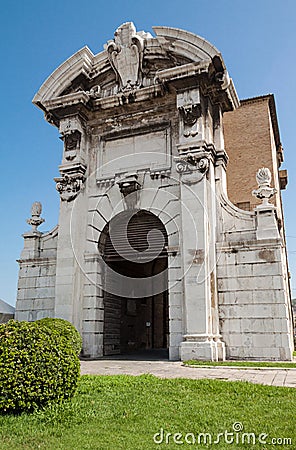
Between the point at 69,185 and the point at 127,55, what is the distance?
4.50m

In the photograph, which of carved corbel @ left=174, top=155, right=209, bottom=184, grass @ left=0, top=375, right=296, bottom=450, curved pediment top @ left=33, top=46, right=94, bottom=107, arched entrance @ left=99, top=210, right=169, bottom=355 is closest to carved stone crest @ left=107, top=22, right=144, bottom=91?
curved pediment top @ left=33, top=46, right=94, bottom=107

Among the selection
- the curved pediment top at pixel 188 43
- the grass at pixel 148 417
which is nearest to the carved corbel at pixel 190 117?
the curved pediment top at pixel 188 43

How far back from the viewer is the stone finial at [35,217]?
13.8m

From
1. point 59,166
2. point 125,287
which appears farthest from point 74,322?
point 59,166

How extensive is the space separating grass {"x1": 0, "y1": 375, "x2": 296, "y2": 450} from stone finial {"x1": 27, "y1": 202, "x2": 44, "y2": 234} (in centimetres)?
883

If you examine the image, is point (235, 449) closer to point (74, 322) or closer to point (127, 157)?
point (74, 322)

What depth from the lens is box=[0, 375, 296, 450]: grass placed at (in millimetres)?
3725

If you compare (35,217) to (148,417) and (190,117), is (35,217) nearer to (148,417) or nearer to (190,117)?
(190,117)

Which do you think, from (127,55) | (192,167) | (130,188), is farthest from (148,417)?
(127,55)

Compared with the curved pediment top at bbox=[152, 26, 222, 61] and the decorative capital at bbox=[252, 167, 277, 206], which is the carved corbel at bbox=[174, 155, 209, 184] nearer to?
the decorative capital at bbox=[252, 167, 277, 206]

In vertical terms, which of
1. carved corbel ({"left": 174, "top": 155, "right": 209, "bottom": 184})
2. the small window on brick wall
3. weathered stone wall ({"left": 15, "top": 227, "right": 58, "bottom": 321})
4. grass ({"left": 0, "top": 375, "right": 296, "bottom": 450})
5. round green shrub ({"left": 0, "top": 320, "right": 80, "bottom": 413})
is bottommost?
grass ({"left": 0, "top": 375, "right": 296, "bottom": 450})

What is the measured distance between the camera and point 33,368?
4.75m

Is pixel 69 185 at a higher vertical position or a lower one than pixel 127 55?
lower

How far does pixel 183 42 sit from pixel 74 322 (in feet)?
28.6
